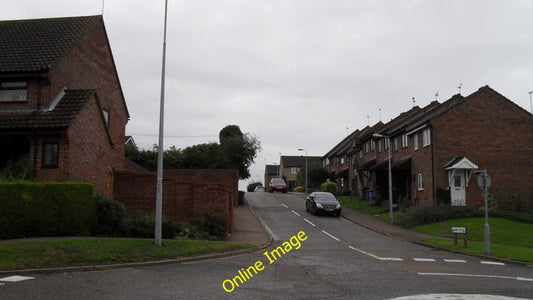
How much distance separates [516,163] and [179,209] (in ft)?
74.7

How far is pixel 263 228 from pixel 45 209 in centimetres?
1174

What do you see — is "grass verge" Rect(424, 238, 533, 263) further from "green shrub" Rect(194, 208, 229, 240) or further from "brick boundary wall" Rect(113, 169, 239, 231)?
"brick boundary wall" Rect(113, 169, 239, 231)

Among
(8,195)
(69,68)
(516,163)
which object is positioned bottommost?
(8,195)

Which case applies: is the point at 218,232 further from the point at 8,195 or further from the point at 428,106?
the point at 428,106

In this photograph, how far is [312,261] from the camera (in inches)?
599

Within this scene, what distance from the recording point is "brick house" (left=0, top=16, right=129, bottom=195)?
63.7ft

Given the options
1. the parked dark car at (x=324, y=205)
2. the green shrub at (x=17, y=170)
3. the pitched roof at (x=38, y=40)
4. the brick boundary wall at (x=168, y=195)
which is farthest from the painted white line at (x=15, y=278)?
the parked dark car at (x=324, y=205)

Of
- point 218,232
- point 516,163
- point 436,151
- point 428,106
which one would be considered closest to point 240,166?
point 428,106

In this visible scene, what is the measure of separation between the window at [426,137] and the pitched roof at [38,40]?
854 inches

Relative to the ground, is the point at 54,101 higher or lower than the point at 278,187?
higher

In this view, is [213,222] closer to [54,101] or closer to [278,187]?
[54,101]

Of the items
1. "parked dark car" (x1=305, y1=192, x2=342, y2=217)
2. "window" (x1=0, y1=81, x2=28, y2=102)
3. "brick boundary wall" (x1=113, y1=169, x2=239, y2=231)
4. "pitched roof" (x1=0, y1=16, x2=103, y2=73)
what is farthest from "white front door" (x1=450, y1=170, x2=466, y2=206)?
→ "window" (x1=0, y1=81, x2=28, y2=102)

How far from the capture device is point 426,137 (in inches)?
1336

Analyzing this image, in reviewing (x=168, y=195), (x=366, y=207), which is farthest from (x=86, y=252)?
(x=366, y=207)
